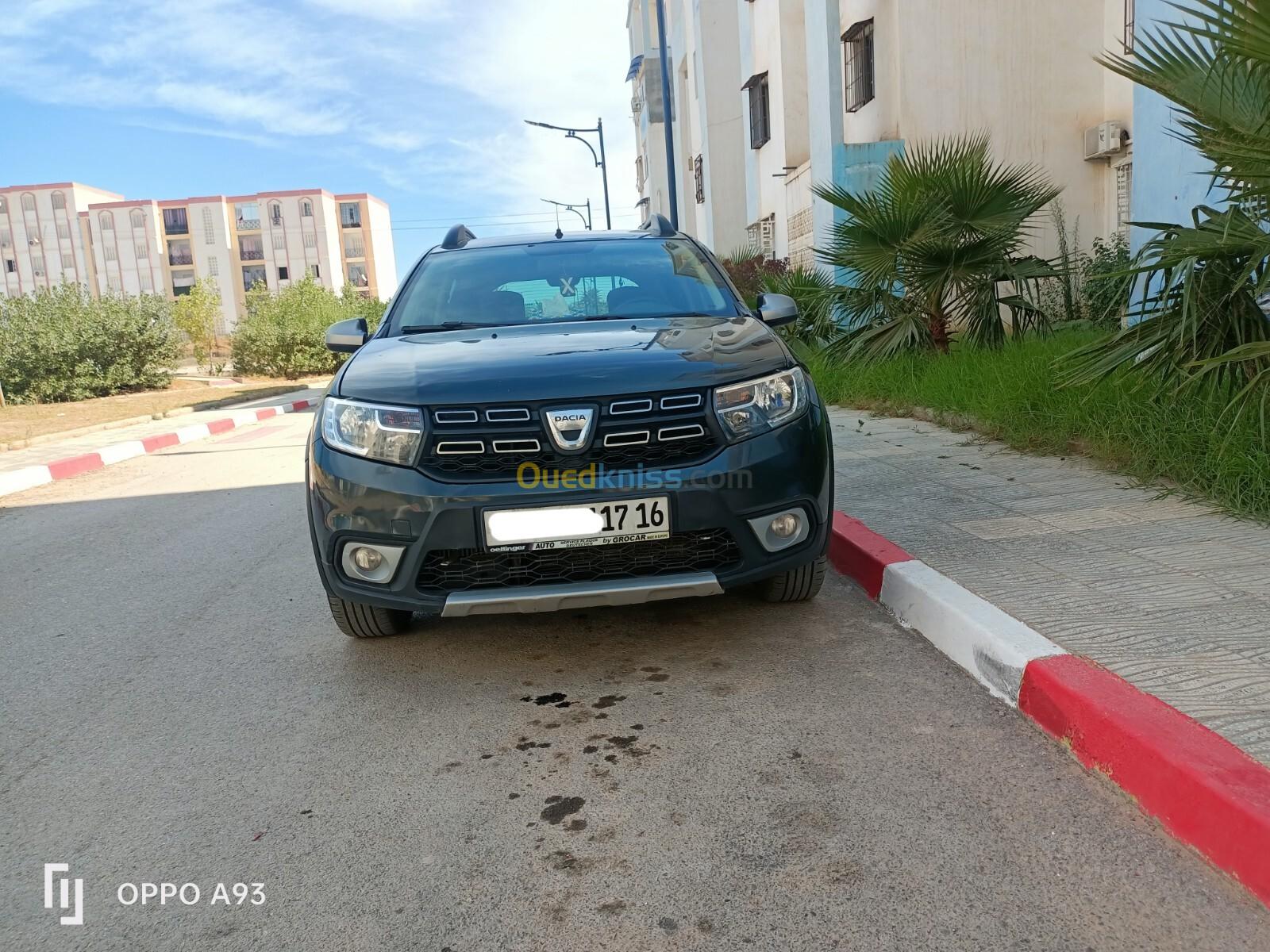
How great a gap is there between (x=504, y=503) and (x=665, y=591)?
0.57m

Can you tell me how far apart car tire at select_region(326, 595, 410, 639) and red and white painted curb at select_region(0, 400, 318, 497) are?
6857mm

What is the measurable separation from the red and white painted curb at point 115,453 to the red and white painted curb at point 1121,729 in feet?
28.3

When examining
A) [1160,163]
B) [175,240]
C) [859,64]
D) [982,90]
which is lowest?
[1160,163]

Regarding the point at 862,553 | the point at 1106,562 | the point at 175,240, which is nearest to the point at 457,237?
the point at 862,553

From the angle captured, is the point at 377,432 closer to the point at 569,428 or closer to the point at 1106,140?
the point at 569,428

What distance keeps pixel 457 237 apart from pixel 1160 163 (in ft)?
14.5

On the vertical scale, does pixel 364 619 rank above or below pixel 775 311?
below

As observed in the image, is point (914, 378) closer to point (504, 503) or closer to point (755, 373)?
point (755, 373)

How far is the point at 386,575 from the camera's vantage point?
10.5 feet

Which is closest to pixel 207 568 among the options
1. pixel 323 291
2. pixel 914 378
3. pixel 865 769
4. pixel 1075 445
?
pixel 865 769

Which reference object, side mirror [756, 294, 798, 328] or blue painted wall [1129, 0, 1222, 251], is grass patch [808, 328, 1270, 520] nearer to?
blue painted wall [1129, 0, 1222, 251]

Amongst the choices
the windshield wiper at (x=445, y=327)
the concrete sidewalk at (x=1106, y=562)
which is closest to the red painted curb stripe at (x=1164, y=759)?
the concrete sidewalk at (x=1106, y=562)

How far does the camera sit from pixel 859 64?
1505 cm

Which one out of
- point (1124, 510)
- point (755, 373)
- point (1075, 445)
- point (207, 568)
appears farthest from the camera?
point (1075, 445)
